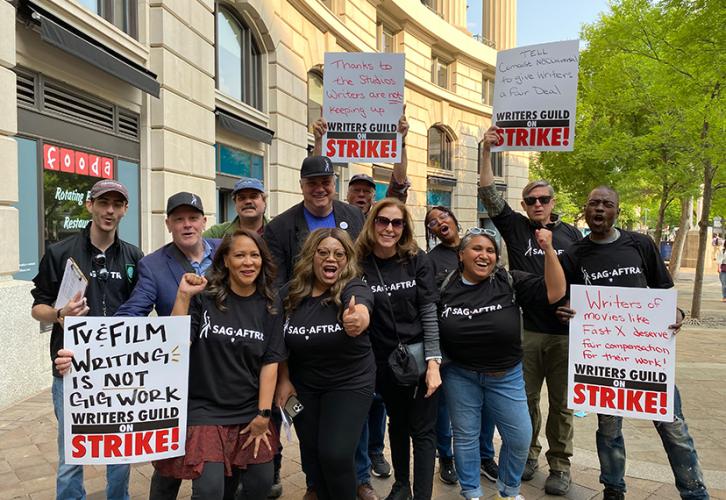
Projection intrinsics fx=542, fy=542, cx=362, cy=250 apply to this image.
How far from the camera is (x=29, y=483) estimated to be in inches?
157

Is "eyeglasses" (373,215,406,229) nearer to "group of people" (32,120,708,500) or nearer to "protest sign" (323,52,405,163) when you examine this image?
"group of people" (32,120,708,500)

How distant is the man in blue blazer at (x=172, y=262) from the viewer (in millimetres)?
3012

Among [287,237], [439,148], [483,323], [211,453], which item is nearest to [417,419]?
[483,323]

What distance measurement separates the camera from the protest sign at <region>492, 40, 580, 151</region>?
4.84 m

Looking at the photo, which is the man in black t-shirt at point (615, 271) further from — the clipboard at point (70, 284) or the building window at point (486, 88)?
the building window at point (486, 88)

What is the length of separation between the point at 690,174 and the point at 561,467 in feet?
39.2

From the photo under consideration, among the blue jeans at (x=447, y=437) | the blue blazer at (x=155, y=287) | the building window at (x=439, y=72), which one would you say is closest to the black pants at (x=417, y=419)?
the blue jeans at (x=447, y=437)

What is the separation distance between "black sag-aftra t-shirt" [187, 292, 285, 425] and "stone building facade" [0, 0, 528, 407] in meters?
3.88

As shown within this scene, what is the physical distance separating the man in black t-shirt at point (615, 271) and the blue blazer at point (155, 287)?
2453 millimetres

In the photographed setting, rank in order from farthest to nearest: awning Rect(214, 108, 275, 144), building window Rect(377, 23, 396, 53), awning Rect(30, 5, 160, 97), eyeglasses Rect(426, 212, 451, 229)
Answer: building window Rect(377, 23, 396, 53) → awning Rect(214, 108, 275, 144) → awning Rect(30, 5, 160, 97) → eyeglasses Rect(426, 212, 451, 229)

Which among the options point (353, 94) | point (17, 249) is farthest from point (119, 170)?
point (353, 94)

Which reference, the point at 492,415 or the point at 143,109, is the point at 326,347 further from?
the point at 143,109

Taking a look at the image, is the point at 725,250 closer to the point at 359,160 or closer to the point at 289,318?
the point at 359,160

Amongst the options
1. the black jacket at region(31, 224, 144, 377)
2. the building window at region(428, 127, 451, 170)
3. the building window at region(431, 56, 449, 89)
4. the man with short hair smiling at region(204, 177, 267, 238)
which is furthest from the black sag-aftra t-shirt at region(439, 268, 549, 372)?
the building window at region(431, 56, 449, 89)
